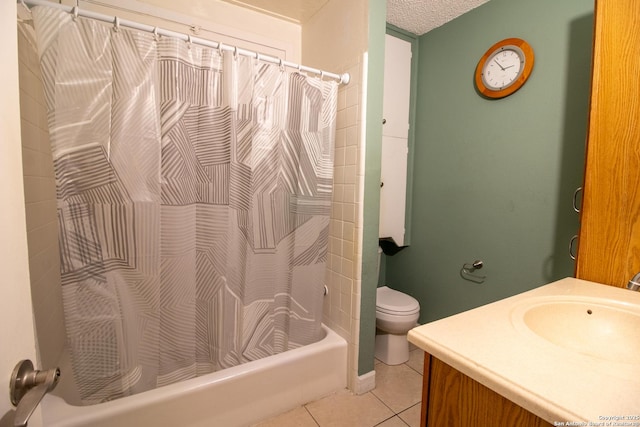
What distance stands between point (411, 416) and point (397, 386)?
0.23 metres

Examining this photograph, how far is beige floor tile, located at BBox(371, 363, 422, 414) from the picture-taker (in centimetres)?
156

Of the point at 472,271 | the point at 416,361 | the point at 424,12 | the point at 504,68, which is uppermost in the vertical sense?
the point at 424,12

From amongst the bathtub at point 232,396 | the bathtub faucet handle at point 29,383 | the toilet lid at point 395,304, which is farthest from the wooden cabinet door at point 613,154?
the bathtub faucet handle at point 29,383

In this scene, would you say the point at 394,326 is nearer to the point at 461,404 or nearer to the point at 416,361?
the point at 416,361

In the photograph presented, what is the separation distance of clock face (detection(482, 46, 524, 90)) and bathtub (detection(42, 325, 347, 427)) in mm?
1780

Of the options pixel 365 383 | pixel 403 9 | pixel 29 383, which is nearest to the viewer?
pixel 29 383

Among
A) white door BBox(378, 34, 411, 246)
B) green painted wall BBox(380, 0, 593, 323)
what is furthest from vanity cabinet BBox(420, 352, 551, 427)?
white door BBox(378, 34, 411, 246)

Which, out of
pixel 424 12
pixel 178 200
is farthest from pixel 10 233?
pixel 424 12

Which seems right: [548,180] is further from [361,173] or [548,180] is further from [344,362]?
[344,362]

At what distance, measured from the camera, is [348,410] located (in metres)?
1.48

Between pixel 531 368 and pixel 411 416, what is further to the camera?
pixel 411 416

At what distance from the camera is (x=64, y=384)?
1.18 meters

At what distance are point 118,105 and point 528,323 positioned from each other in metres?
1.52

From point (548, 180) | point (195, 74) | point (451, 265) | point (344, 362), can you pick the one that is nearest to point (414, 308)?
point (451, 265)
